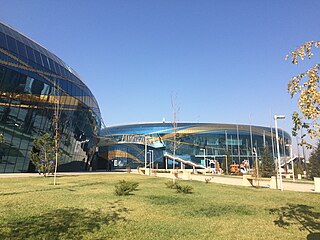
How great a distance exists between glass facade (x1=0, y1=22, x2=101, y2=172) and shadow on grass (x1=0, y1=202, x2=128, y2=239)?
31.8m

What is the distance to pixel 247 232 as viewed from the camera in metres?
6.99

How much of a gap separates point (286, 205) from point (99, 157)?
2622 inches

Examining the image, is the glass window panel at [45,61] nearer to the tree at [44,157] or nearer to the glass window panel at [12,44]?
the glass window panel at [12,44]

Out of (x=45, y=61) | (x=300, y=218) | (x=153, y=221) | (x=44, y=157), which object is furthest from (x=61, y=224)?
(x=45, y=61)

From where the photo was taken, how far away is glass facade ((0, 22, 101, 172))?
35844 mm

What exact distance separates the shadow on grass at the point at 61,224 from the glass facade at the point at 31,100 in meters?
31.8

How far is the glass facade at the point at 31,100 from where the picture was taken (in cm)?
3584

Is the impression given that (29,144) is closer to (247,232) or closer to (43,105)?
(43,105)

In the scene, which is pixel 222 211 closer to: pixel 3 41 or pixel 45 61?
pixel 3 41

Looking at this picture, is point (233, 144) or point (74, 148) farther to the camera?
point (233, 144)

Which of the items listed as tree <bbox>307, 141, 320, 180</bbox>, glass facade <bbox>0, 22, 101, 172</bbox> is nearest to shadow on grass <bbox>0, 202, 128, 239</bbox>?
glass facade <bbox>0, 22, 101, 172</bbox>

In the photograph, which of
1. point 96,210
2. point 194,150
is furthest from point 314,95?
point 194,150

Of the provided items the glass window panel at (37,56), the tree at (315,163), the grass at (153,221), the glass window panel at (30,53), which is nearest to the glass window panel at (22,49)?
the glass window panel at (30,53)

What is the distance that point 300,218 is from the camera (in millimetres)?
8867
